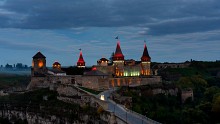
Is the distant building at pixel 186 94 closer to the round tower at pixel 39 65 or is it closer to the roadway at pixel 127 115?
the roadway at pixel 127 115

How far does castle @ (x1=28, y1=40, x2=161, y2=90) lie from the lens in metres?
70.4

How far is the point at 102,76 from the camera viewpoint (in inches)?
2773

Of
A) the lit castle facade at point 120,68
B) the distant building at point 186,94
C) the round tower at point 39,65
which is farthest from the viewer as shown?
the lit castle facade at point 120,68

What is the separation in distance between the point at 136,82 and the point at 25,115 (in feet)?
73.0

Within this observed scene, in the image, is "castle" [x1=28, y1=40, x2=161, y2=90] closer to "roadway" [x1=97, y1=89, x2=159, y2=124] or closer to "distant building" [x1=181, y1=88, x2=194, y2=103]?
"distant building" [x1=181, y1=88, x2=194, y2=103]

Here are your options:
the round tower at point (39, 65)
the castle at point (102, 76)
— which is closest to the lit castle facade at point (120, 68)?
the castle at point (102, 76)

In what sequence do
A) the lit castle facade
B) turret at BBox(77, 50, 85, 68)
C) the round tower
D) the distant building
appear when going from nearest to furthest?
the distant building < the round tower < the lit castle facade < turret at BBox(77, 50, 85, 68)

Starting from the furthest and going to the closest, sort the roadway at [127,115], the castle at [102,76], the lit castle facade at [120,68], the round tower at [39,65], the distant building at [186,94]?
the lit castle facade at [120,68]
the round tower at [39,65]
the distant building at [186,94]
the castle at [102,76]
the roadway at [127,115]

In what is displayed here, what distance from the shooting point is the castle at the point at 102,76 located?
231 ft

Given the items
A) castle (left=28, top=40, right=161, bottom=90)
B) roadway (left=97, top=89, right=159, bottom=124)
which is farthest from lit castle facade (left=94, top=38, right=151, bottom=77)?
roadway (left=97, top=89, right=159, bottom=124)

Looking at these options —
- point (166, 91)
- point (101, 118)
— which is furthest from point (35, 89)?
point (101, 118)

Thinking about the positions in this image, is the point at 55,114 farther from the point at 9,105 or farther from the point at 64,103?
the point at 9,105

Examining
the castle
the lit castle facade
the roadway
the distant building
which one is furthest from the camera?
the lit castle facade

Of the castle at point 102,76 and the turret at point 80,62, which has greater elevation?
the turret at point 80,62
